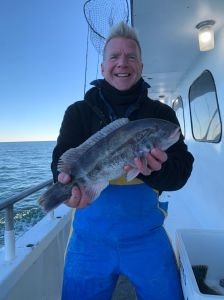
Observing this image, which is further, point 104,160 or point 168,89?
point 168,89

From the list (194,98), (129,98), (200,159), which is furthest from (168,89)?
(129,98)

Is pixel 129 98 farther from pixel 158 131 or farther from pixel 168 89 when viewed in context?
pixel 168 89

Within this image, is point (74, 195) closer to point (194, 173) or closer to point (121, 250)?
point (121, 250)

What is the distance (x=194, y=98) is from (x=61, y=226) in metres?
3.94

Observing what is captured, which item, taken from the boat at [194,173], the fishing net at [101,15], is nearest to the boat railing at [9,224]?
the boat at [194,173]

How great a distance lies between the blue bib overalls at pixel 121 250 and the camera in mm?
1817

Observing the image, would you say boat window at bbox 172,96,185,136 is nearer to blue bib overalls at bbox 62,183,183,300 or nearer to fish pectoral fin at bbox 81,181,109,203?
blue bib overalls at bbox 62,183,183,300

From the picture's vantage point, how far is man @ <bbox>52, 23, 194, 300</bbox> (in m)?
1.81

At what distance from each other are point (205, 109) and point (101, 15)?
2.38 metres

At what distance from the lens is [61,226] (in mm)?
3271

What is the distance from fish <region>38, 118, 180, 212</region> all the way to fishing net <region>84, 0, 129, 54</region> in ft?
7.25

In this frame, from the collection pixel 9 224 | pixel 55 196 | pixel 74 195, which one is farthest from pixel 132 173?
pixel 9 224

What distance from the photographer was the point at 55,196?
5.36 feet

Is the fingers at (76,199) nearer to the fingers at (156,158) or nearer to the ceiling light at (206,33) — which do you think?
the fingers at (156,158)
